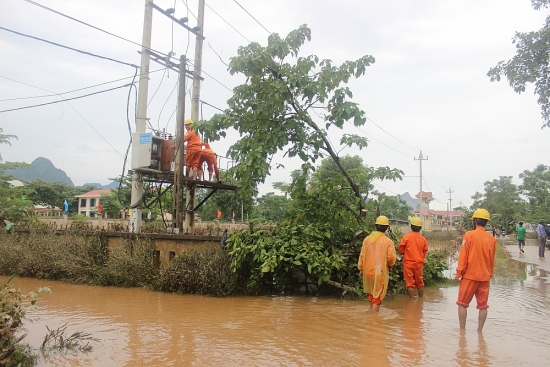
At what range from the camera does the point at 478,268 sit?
19.0 ft

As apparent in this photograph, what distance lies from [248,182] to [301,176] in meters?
1.51

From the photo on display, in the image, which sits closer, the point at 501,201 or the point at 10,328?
the point at 10,328

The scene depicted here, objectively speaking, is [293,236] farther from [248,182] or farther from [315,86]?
[315,86]

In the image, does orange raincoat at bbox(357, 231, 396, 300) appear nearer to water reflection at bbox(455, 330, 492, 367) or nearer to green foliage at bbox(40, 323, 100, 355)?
water reflection at bbox(455, 330, 492, 367)

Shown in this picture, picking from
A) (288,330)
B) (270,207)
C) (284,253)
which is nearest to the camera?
(288,330)

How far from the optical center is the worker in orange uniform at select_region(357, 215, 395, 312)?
6898 millimetres

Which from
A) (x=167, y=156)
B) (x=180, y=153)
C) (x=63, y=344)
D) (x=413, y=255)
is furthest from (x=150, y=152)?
(x=413, y=255)

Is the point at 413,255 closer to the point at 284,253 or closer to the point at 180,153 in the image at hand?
the point at 284,253

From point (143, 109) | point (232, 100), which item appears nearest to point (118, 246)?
point (143, 109)

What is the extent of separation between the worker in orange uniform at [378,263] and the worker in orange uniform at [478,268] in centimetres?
122

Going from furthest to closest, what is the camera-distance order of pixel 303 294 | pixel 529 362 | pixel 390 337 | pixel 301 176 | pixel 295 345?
pixel 301 176 → pixel 303 294 → pixel 390 337 → pixel 295 345 → pixel 529 362

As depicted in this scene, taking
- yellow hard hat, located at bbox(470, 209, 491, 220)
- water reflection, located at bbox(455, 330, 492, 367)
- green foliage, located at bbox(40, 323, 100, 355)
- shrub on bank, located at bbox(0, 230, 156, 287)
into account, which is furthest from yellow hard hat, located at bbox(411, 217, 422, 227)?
green foliage, located at bbox(40, 323, 100, 355)

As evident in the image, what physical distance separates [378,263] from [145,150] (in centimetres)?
665

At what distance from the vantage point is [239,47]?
28.0ft
